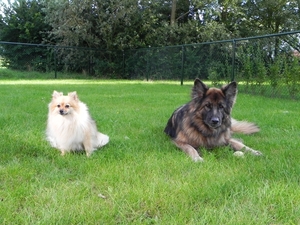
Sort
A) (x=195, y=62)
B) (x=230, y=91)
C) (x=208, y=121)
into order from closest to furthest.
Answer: (x=208, y=121) < (x=230, y=91) < (x=195, y=62)

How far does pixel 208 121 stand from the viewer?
354 cm

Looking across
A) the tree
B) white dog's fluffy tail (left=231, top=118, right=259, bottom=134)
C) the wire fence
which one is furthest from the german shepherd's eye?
the tree

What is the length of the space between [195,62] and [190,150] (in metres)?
10.7

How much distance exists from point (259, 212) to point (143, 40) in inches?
818

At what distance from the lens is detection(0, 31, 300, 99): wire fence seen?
9086 mm

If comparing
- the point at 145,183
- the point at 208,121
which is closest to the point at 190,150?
the point at 208,121

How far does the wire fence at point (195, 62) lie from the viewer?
9086 millimetres

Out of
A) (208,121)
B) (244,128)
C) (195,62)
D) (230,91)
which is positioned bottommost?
(244,128)

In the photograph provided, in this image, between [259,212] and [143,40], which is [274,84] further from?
[143,40]

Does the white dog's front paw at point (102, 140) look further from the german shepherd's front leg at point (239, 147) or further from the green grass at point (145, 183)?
the german shepherd's front leg at point (239, 147)

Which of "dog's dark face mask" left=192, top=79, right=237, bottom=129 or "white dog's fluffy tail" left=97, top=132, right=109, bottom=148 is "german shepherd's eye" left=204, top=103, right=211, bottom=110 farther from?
"white dog's fluffy tail" left=97, top=132, right=109, bottom=148

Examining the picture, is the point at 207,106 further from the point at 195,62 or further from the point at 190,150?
the point at 195,62

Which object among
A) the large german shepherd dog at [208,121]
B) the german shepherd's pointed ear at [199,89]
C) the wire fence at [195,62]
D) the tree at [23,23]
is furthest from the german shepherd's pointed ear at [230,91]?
the tree at [23,23]

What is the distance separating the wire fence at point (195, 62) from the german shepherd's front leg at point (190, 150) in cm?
625
